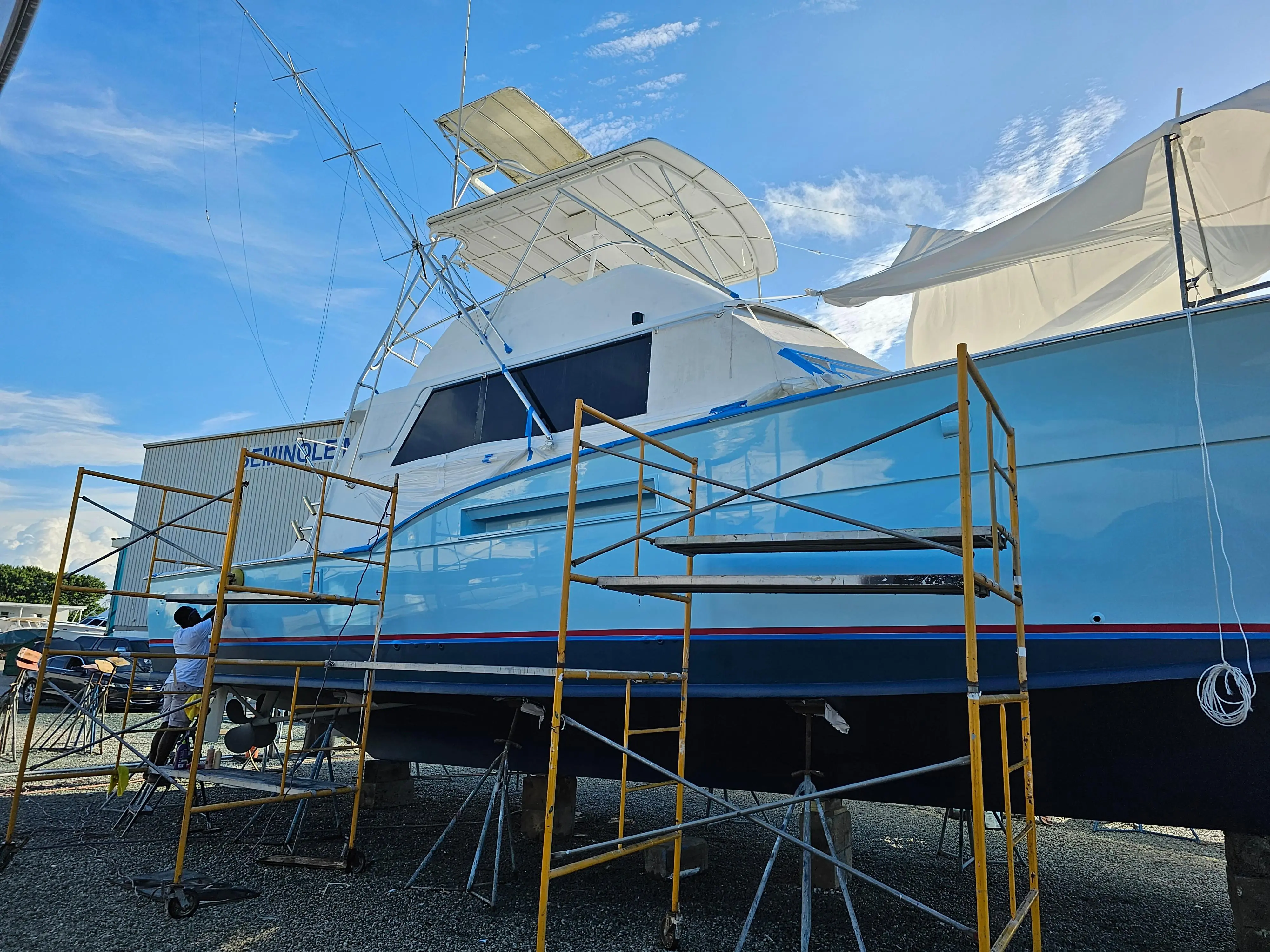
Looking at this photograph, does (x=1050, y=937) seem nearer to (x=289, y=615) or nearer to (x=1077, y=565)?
(x=1077, y=565)

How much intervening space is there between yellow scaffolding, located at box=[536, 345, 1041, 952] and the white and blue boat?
0.63 ft

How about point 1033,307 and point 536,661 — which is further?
point 1033,307

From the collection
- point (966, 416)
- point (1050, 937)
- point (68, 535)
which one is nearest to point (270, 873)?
point (68, 535)

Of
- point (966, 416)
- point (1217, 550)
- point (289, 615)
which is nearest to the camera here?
point (966, 416)

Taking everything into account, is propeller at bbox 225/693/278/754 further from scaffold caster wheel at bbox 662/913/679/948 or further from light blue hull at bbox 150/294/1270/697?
scaffold caster wheel at bbox 662/913/679/948

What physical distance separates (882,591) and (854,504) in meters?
1.00

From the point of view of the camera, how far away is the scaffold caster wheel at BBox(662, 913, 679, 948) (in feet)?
12.4

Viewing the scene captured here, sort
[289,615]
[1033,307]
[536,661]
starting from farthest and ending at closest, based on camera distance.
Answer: [289,615] < [1033,307] < [536,661]

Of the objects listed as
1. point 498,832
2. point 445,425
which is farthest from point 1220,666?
point 445,425

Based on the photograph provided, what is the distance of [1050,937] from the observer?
13.7 ft

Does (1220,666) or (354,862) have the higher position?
(1220,666)

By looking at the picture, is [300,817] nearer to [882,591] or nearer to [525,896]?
[525,896]

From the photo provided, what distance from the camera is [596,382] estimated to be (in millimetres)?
5602

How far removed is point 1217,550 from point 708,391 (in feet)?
9.00
